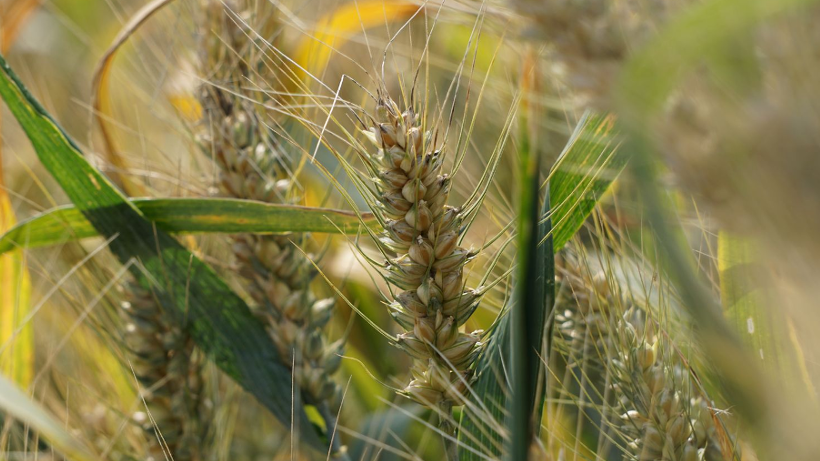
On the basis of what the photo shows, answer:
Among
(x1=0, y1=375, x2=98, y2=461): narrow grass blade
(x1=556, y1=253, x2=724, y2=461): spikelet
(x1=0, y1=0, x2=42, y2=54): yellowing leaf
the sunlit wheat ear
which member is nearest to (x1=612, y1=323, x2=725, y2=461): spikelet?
(x1=556, y1=253, x2=724, y2=461): spikelet

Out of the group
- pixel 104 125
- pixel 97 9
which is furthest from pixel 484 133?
pixel 97 9

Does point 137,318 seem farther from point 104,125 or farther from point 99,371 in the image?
point 104,125

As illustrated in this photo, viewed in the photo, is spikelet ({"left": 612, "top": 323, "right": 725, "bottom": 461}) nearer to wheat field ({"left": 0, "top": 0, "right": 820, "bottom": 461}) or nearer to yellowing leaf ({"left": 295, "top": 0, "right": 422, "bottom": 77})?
wheat field ({"left": 0, "top": 0, "right": 820, "bottom": 461})

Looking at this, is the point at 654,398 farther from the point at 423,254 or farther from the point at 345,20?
the point at 345,20

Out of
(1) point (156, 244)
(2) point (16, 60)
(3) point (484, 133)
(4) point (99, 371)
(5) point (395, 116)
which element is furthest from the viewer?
(2) point (16, 60)

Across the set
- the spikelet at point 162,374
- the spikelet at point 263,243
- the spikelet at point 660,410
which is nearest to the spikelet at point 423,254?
the spikelet at point 660,410
